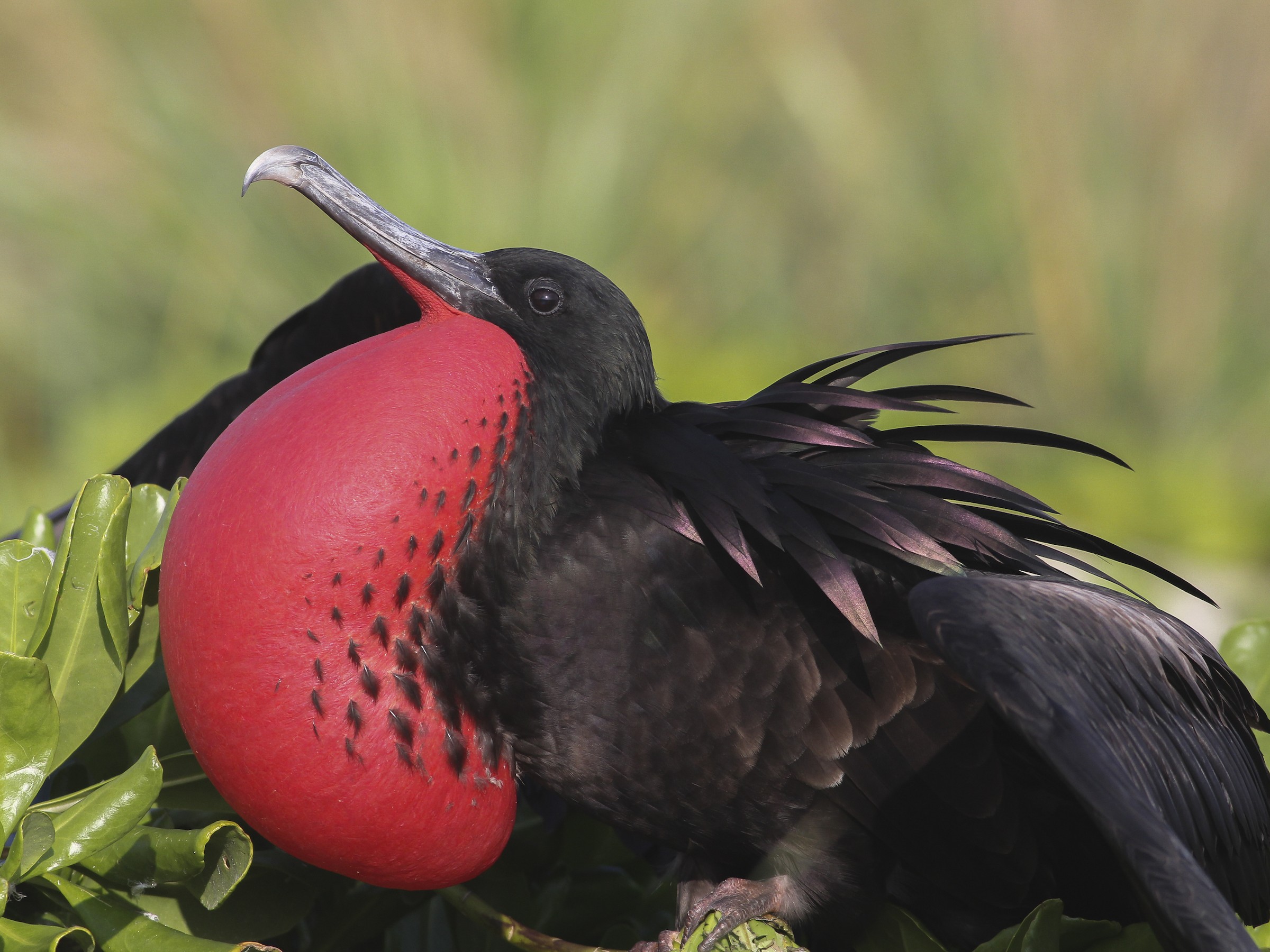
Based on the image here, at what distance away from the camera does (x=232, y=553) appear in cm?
84

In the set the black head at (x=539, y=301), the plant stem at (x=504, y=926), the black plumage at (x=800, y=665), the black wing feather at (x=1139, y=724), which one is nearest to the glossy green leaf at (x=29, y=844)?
the black plumage at (x=800, y=665)

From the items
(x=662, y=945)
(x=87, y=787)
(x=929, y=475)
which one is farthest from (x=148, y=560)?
(x=929, y=475)

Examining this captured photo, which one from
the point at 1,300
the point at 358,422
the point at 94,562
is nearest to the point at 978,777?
the point at 358,422

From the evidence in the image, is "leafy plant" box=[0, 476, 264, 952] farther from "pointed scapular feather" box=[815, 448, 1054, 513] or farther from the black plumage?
"pointed scapular feather" box=[815, 448, 1054, 513]

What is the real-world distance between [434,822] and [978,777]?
407 mm

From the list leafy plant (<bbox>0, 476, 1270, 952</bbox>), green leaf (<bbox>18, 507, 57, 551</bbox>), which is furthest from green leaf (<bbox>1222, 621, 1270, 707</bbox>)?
green leaf (<bbox>18, 507, 57, 551</bbox>)

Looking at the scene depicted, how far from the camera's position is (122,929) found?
814 mm

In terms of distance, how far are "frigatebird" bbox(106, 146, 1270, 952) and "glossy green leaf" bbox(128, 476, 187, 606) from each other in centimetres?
7

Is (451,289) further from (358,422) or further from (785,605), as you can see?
(785,605)

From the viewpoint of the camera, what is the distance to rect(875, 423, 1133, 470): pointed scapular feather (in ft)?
3.57

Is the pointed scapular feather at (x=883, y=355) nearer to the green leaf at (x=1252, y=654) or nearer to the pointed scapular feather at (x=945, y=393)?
the pointed scapular feather at (x=945, y=393)

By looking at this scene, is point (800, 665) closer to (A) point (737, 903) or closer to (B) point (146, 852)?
(A) point (737, 903)

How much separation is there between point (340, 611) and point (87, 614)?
17 cm

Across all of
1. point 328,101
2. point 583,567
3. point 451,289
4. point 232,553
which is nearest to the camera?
point 232,553
